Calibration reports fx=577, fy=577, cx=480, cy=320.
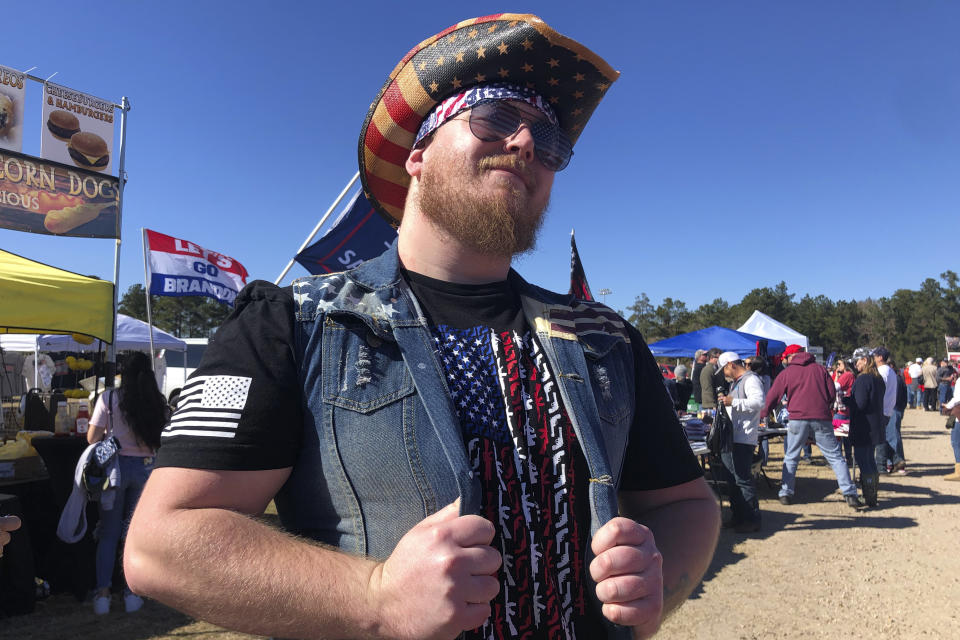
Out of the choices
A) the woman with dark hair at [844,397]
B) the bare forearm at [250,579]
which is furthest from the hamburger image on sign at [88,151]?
the woman with dark hair at [844,397]

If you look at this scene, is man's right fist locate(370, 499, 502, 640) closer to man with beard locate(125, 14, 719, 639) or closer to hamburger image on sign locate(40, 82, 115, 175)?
man with beard locate(125, 14, 719, 639)

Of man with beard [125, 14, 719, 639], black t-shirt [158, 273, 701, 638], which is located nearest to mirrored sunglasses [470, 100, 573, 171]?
man with beard [125, 14, 719, 639]

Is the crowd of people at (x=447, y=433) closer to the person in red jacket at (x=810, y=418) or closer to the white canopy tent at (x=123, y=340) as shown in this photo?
the person in red jacket at (x=810, y=418)

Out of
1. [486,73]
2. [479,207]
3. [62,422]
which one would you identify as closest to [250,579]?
[479,207]

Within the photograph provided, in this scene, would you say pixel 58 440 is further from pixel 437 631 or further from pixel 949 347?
pixel 949 347

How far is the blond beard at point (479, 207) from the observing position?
1.34 meters

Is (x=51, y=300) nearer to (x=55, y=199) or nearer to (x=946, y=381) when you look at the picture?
(x=55, y=199)

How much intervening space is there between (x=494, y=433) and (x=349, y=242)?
548cm

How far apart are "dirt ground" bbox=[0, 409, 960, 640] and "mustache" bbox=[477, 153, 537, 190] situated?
413 centimetres

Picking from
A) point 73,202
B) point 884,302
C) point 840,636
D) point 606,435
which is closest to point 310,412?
point 606,435

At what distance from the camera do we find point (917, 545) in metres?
6.22

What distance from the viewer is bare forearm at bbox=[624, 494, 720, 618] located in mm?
1216

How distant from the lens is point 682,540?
127cm

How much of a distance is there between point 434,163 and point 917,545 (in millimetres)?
7356
